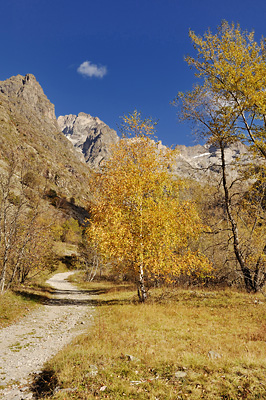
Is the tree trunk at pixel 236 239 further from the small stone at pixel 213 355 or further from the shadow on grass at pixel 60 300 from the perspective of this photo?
the small stone at pixel 213 355

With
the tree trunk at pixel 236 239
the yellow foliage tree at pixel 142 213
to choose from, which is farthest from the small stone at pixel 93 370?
the tree trunk at pixel 236 239

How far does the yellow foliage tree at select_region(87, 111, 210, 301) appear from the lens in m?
14.5

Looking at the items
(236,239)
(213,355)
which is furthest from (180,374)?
(236,239)

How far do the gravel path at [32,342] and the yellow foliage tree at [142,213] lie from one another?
179 inches

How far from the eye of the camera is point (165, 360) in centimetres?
700

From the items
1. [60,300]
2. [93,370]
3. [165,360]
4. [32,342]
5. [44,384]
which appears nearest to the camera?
[44,384]

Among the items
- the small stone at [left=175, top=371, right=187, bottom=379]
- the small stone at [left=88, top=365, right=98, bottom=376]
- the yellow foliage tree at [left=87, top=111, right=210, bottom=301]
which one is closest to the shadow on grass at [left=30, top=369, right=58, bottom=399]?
the small stone at [left=88, top=365, right=98, bottom=376]

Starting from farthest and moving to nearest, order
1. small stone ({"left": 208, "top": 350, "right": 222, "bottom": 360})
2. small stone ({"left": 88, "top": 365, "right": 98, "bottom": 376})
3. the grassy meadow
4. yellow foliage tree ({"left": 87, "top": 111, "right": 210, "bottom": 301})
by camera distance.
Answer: yellow foliage tree ({"left": 87, "top": 111, "right": 210, "bottom": 301})
small stone ({"left": 208, "top": 350, "right": 222, "bottom": 360})
small stone ({"left": 88, "top": 365, "right": 98, "bottom": 376})
the grassy meadow

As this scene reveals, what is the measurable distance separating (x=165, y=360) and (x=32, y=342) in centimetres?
634

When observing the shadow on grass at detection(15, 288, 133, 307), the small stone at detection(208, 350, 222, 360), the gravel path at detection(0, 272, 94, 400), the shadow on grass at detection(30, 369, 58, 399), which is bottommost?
the shadow on grass at detection(15, 288, 133, 307)

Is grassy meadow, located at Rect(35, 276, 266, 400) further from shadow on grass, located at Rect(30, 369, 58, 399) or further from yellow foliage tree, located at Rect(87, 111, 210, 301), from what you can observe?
yellow foliage tree, located at Rect(87, 111, 210, 301)

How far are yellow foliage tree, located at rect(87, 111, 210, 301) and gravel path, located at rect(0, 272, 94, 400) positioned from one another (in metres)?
4.56

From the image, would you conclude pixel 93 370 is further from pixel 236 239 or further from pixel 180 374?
pixel 236 239

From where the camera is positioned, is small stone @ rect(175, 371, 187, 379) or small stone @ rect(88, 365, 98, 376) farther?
small stone @ rect(88, 365, 98, 376)
